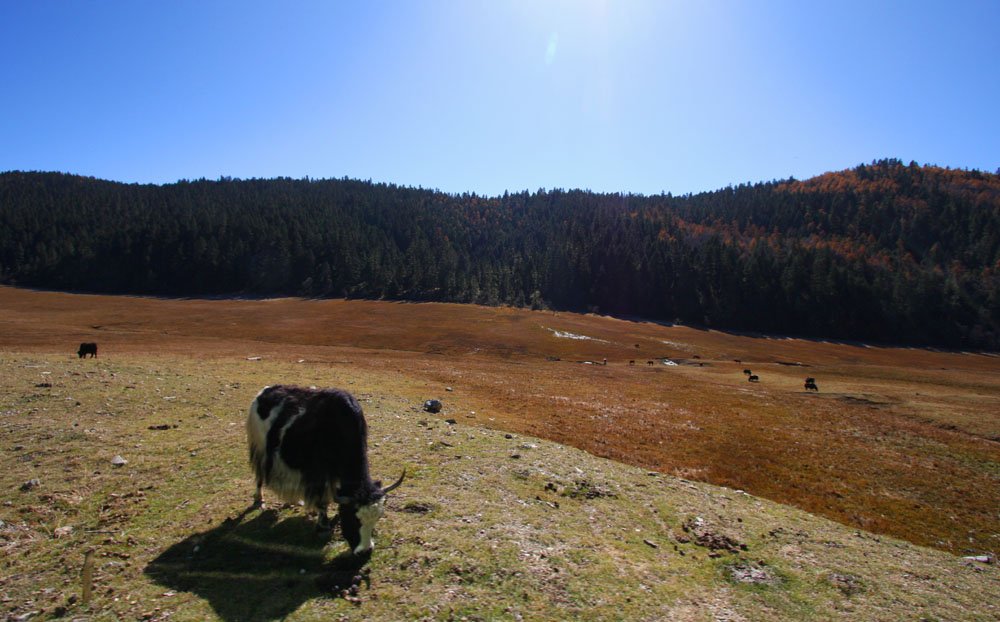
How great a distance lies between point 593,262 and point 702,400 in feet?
333

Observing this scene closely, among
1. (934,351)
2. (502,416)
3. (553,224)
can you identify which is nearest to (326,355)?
(502,416)

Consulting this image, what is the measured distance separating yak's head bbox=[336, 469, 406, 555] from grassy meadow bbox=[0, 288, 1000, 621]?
12.1 inches

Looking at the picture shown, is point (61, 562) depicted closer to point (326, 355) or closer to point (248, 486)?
point (248, 486)

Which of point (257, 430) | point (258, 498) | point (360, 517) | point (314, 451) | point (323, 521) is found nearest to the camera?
point (360, 517)

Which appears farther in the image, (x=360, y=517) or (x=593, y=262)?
(x=593, y=262)

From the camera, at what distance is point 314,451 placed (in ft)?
27.2

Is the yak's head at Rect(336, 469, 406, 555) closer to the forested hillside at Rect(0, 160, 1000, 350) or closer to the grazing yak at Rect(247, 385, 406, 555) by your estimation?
the grazing yak at Rect(247, 385, 406, 555)

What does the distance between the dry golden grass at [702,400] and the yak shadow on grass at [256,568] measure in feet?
34.4

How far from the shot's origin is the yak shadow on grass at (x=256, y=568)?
593cm

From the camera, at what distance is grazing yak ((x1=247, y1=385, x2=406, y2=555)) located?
311 inches

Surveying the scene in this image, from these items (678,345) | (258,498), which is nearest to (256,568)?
(258,498)

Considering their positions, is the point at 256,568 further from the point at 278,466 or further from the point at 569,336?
the point at 569,336

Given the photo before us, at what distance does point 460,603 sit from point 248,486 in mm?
6015

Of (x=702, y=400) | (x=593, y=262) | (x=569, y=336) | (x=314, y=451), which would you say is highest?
(x=593, y=262)
